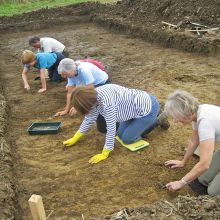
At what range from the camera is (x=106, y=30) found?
1489 centimetres

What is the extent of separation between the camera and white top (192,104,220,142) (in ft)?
12.3

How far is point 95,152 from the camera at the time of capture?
5.70m

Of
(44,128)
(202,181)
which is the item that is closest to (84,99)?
(202,181)

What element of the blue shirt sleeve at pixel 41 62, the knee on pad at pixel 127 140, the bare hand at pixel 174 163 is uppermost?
the blue shirt sleeve at pixel 41 62

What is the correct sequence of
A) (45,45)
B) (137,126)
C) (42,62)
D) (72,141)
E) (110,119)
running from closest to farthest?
(110,119) < (137,126) < (72,141) < (42,62) < (45,45)

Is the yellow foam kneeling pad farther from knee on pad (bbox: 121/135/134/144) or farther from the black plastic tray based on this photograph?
the black plastic tray

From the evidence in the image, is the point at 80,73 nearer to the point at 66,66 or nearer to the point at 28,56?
the point at 66,66

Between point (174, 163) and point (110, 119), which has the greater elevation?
point (110, 119)

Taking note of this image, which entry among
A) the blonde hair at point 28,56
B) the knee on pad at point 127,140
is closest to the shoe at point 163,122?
the knee on pad at point 127,140

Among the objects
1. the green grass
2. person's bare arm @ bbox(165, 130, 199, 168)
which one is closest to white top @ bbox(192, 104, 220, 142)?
person's bare arm @ bbox(165, 130, 199, 168)

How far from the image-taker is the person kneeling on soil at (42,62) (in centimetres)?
766

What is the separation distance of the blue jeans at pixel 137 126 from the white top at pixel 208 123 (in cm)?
166

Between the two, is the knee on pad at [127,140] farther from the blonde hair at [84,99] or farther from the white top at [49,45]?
the white top at [49,45]

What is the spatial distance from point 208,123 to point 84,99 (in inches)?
59.7
